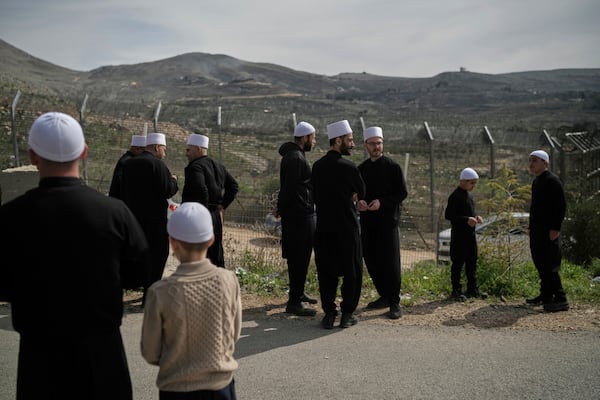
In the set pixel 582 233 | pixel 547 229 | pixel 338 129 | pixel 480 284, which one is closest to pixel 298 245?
pixel 338 129

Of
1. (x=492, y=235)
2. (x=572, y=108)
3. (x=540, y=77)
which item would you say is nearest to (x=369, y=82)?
(x=540, y=77)

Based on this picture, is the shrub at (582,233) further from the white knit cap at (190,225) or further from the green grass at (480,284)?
the white knit cap at (190,225)

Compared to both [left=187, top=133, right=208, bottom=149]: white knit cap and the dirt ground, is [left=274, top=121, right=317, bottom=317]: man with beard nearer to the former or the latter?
the dirt ground

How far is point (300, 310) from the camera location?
22.8 feet

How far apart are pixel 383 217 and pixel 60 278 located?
4618 millimetres

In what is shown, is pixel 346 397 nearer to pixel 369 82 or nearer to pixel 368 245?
pixel 368 245

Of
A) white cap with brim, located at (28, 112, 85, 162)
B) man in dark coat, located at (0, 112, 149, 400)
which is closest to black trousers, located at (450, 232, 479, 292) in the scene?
man in dark coat, located at (0, 112, 149, 400)

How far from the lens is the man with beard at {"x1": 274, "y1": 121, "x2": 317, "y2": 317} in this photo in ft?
22.4

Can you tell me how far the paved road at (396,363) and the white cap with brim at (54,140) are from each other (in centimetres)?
240

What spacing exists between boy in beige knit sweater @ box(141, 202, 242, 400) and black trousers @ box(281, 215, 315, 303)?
382 cm

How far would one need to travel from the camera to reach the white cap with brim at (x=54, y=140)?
2.90m

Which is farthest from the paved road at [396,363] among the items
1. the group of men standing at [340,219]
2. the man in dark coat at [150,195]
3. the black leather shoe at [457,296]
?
the black leather shoe at [457,296]

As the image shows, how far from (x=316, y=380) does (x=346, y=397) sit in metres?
0.39

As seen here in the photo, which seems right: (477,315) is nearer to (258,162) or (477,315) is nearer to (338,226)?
(338,226)
